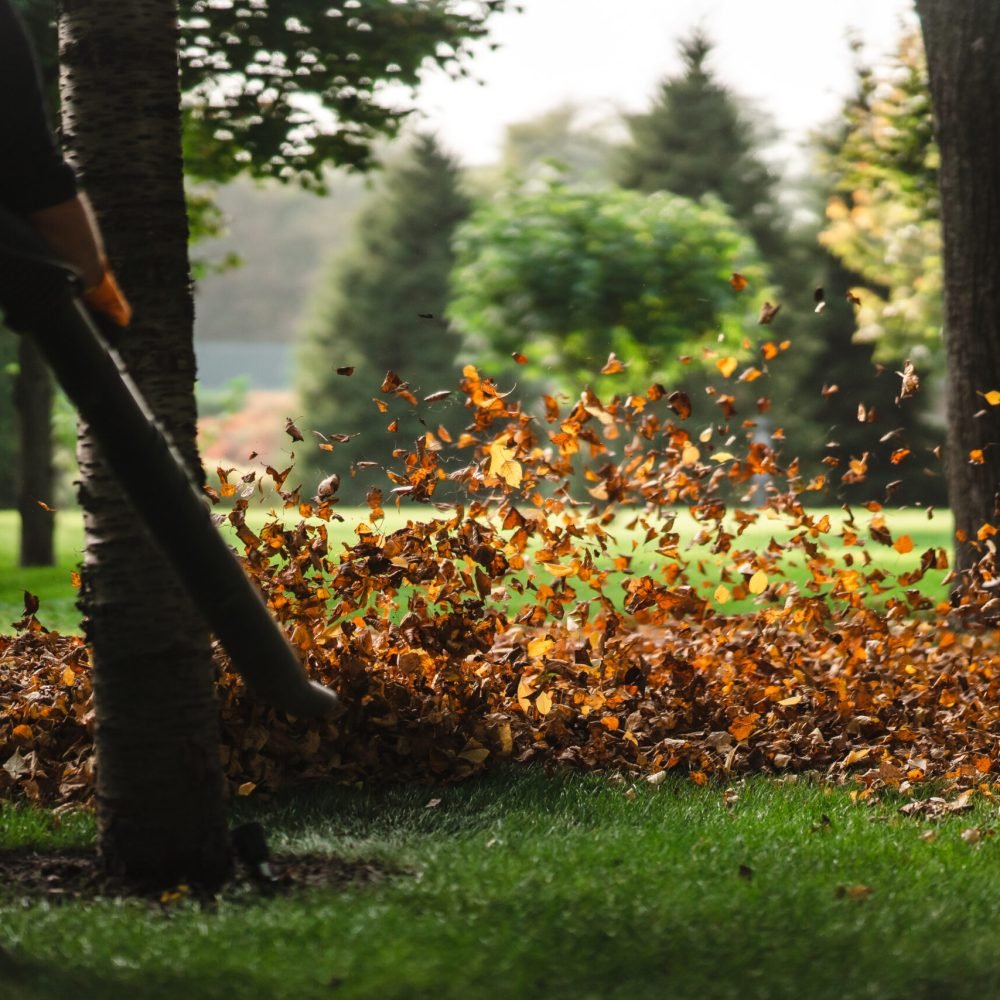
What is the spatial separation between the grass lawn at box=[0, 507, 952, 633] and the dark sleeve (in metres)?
1.14

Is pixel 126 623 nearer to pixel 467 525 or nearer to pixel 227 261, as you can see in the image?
pixel 467 525

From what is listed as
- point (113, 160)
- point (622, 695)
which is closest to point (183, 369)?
point (113, 160)

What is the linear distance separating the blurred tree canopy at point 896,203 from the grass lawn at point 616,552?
3702 mm

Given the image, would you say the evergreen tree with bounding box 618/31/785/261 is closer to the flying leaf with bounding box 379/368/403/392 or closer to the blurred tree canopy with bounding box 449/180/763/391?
the blurred tree canopy with bounding box 449/180/763/391

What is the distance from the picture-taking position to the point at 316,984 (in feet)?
9.77

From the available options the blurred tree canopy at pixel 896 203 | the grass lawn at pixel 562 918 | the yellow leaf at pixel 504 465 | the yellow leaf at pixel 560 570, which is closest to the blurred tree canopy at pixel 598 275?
the blurred tree canopy at pixel 896 203

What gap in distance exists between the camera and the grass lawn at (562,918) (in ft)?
9.96

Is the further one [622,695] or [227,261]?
[227,261]

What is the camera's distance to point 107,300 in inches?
127

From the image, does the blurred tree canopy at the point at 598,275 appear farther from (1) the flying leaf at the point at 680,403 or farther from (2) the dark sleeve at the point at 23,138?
(2) the dark sleeve at the point at 23,138

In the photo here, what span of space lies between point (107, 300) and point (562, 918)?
72.8 inches

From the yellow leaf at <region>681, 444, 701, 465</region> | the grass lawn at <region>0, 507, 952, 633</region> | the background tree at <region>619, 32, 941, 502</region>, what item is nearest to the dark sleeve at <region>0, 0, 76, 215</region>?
the grass lawn at <region>0, 507, 952, 633</region>

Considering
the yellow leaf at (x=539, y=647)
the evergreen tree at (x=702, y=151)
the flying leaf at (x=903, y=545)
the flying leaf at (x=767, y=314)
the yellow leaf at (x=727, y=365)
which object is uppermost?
the evergreen tree at (x=702, y=151)

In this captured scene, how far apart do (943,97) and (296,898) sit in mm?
6230
